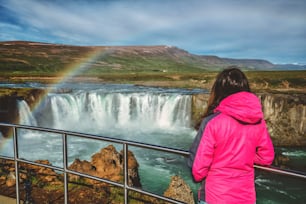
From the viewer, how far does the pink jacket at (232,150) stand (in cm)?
181

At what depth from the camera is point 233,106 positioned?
180 cm

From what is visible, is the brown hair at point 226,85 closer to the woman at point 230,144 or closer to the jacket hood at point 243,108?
the woman at point 230,144

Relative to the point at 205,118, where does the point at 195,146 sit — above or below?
below

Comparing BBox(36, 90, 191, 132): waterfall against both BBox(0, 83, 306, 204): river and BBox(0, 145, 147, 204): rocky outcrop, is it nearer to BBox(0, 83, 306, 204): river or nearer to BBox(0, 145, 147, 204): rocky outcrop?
BBox(0, 83, 306, 204): river

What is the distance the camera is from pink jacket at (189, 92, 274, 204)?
181 centimetres

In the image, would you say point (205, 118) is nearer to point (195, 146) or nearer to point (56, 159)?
point (195, 146)

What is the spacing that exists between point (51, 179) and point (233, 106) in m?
6.16

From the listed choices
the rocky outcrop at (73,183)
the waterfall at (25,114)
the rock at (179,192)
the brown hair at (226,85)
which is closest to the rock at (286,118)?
the rocky outcrop at (73,183)

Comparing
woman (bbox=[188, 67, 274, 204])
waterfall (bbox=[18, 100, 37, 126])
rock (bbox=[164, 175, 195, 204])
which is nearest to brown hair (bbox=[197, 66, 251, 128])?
woman (bbox=[188, 67, 274, 204])

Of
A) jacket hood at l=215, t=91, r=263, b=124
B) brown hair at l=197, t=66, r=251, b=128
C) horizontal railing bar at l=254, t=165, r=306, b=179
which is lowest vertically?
horizontal railing bar at l=254, t=165, r=306, b=179

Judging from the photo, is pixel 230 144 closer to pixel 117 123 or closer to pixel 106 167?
pixel 106 167

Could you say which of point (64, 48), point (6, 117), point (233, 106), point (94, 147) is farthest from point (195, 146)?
point (64, 48)

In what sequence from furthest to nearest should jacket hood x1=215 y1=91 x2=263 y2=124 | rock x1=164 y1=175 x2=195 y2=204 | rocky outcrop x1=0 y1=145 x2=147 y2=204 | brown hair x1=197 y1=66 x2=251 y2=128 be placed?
rock x1=164 y1=175 x2=195 y2=204 → rocky outcrop x1=0 y1=145 x2=147 y2=204 → brown hair x1=197 y1=66 x2=251 y2=128 → jacket hood x1=215 y1=91 x2=263 y2=124

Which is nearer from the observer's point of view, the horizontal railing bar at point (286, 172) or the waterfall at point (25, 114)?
the horizontal railing bar at point (286, 172)
